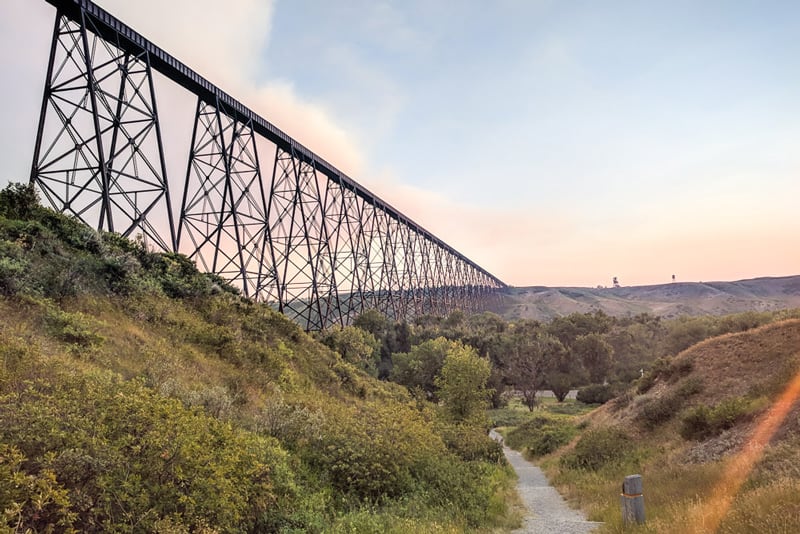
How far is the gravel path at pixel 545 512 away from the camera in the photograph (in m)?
9.29

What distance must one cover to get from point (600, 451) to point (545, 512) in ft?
23.0

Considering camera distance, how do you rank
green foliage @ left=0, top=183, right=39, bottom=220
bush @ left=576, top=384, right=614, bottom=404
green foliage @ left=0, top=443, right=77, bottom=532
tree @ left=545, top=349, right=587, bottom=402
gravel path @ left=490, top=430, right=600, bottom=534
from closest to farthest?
green foliage @ left=0, top=443, right=77, bottom=532 < gravel path @ left=490, top=430, right=600, bottom=534 < green foliage @ left=0, top=183, right=39, bottom=220 < bush @ left=576, top=384, right=614, bottom=404 < tree @ left=545, top=349, right=587, bottom=402

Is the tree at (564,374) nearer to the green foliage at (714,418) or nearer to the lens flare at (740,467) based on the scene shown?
the green foliage at (714,418)

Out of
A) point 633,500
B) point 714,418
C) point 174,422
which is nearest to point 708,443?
point 714,418

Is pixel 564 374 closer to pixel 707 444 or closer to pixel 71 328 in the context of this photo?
pixel 707 444

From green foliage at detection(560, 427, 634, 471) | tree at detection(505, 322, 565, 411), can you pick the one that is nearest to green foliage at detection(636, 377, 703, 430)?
green foliage at detection(560, 427, 634, 471)

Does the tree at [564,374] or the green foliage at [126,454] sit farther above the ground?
the green foliage at [126,454]

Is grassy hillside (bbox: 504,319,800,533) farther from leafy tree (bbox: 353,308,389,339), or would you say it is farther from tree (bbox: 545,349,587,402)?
tree (bbox: 545,349,587,402)

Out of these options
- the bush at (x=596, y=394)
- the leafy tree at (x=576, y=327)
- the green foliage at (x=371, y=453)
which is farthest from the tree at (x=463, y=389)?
the leafy tree at (x=576, y=327)

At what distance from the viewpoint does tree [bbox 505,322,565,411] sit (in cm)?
5384

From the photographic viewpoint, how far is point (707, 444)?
1327 centimetres

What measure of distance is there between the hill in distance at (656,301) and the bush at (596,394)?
8564 cm

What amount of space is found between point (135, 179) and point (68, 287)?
5.85 m

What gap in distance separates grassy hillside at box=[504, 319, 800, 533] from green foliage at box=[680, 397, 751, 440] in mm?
34
